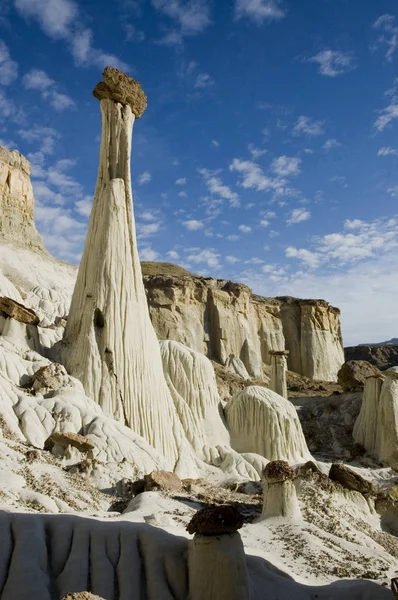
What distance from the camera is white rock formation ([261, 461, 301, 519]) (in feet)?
46.0

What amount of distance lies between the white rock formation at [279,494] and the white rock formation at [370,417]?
59.3 ft

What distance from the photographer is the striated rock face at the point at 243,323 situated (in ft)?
175

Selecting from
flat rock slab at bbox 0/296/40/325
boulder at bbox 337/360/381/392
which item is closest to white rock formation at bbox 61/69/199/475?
flat rock slab at bbox 0/296/40/325

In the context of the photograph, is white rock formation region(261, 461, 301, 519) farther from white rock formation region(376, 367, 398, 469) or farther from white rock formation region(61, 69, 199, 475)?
white rock formation region(376, 367, 398, 469)

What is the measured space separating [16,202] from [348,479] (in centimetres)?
3828

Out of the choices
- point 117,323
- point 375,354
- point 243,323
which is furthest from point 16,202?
point 375,354

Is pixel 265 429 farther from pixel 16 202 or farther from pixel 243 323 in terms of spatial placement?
pixel 243 323

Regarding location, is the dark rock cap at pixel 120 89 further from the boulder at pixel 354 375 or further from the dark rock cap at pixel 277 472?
the boulder at pixel 354 375

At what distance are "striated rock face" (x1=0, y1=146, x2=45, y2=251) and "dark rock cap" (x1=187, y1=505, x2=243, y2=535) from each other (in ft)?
129

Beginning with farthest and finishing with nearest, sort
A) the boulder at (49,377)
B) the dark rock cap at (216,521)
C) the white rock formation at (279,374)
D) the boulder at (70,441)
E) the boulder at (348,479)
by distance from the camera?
the white rock formation at (279,374) < the boulder at (348,479) < the boulder at (49,377) < the boulder at (70,441) < the dark rock cap at (216,521)

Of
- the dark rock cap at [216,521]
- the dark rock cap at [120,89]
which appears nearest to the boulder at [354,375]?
the dark rock cap at [120,89]

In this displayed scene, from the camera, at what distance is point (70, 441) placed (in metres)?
14.7

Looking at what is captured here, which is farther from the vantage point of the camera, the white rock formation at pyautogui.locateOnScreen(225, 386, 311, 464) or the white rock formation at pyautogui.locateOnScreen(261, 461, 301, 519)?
the white rock formation at pyautogui.locateOnScreen(225, 386, 311, 464)

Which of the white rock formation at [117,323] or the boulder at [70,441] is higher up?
the white rock formation at [117,323]
